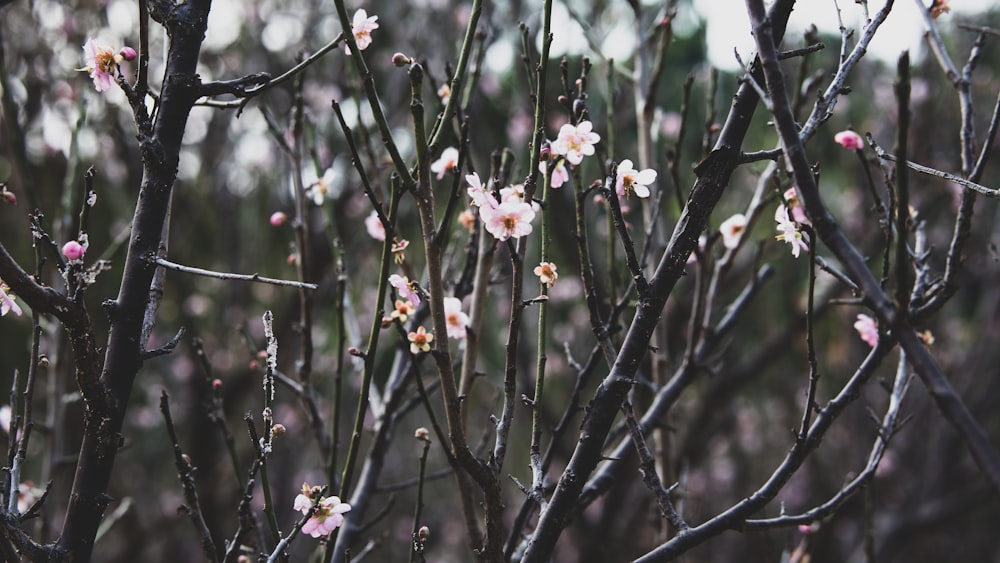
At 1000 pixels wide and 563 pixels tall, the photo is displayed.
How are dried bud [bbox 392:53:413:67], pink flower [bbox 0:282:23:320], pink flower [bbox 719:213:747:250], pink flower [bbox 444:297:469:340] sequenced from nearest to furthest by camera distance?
1. pink flower [bbox 0:282:23:320]
2. dried bud [bbox 392:53:413:67]
3. pink flower [bbox 444:297:469:340]
4. pink flower [bbox 719:213:747:250]

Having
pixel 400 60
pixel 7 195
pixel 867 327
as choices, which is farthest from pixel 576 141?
pixel 7 195

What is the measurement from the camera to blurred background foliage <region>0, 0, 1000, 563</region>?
3989 millimetres

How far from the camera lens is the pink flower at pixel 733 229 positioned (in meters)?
1.93

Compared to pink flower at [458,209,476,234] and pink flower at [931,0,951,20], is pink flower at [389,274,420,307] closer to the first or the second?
pink flower at [458,209,476,234]

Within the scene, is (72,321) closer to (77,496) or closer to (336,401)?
(77,496)

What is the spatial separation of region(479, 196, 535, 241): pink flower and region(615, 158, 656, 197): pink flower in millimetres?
249

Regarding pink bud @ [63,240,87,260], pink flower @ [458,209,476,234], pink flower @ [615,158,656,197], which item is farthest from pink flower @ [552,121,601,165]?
pink bud @ [63,240,87,260]

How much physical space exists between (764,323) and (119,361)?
5084 mm

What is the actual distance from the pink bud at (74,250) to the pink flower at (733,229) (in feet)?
4.77

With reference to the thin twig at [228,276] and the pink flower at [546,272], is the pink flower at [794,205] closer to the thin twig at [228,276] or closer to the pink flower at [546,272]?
the pink flower at [546,272]

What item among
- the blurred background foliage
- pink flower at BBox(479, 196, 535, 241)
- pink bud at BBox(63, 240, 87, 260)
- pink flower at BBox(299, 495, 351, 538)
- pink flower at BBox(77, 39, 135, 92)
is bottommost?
pink flower at BBox(299, 495, 351, 538)

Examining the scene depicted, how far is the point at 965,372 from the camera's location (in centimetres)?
446

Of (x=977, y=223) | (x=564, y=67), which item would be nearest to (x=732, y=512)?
(x=564, y=67)

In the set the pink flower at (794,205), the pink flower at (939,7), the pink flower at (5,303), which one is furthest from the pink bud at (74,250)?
the pink flower at (939,7)
